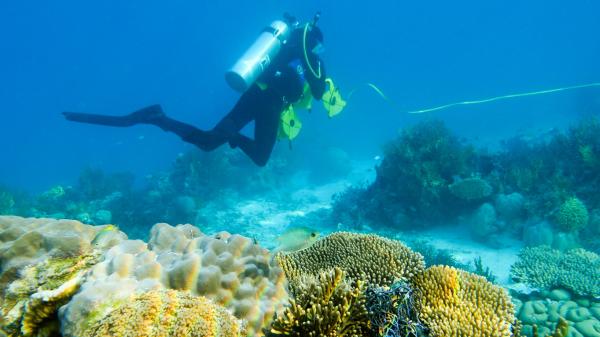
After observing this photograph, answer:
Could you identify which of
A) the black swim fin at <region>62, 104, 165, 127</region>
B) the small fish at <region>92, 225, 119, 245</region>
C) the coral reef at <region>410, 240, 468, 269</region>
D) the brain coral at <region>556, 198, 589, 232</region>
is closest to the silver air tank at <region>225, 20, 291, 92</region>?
the black swim fin at <region>62, 104, 165, 127</region>

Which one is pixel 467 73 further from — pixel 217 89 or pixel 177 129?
pixel 177 129

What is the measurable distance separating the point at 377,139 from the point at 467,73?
168ft

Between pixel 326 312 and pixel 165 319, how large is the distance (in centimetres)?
99

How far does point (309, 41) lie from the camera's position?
879cm

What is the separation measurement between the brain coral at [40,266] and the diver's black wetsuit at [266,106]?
5563 millimetres

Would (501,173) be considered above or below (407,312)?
above

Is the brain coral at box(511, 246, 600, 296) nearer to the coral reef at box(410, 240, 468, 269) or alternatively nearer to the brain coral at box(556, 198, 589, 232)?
the coral reef at box(410, 240, 468, 269)

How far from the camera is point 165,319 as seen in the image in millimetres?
1950

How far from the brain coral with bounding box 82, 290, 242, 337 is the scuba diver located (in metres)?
6.77

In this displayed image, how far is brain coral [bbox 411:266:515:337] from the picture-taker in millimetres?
2547

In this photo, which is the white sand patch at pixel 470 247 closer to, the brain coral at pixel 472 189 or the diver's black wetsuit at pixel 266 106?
the brain coral at pixel 472 189

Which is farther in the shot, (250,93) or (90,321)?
(250,93)

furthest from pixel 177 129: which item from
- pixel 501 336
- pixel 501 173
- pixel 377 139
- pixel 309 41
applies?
pixel 377 139

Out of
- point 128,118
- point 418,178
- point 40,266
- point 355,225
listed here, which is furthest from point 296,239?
point 128,118
